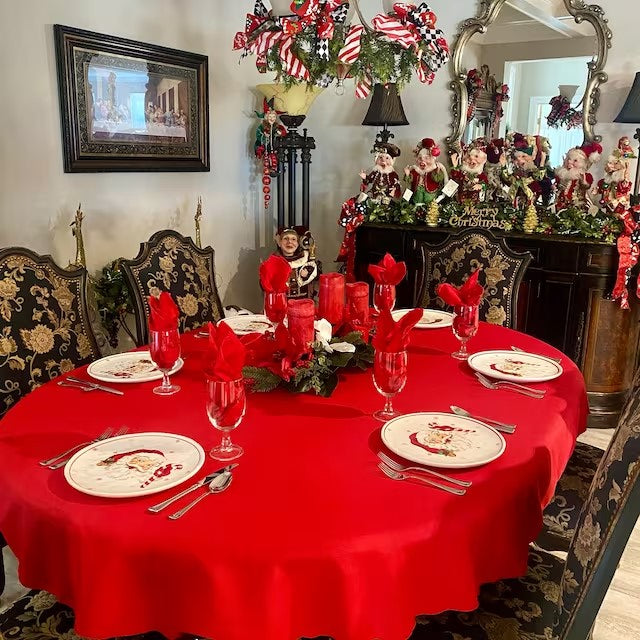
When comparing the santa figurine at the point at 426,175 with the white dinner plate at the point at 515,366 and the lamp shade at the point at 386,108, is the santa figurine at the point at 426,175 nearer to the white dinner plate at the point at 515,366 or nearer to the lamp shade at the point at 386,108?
the lamp shade at the point at 386,108

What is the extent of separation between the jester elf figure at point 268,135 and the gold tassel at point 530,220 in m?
1.50

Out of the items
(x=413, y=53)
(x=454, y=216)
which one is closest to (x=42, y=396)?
(x=413, y=53)

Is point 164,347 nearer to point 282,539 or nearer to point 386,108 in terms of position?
point 282,539

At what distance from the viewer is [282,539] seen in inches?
40.8

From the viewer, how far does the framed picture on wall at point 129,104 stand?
9.62ft

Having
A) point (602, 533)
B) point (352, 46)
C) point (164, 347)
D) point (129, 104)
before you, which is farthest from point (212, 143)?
point (602, 533)

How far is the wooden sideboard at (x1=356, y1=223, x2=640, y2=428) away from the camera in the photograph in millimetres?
3307

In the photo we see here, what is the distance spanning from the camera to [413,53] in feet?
6.81

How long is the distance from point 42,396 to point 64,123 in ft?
5.75

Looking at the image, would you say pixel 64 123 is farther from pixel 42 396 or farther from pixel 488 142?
pixel 488 142

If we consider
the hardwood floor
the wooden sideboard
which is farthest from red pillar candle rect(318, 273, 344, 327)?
the wooden sideboard

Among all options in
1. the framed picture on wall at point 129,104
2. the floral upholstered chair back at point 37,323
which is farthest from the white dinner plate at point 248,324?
the framed picture on wall at point 129,104

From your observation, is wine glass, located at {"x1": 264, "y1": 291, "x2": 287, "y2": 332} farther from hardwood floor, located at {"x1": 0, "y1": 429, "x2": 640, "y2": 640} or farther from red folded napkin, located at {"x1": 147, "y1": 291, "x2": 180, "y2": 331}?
hardwood floor, located at {"x1": 0, "y1": 429, "x2": 640, "y2": 640}

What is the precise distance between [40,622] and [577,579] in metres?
1.03
